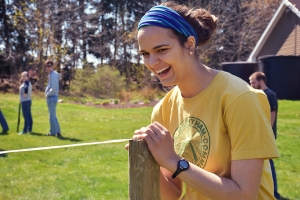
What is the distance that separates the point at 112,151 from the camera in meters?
9.09

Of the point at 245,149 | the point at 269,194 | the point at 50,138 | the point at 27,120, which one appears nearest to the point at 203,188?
the point at 245,149

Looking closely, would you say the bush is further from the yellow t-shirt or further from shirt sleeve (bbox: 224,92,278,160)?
shirt sleeve (bbox: 224,92,278,160)

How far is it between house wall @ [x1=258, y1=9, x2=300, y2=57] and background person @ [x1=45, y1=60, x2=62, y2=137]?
Answer: 14113 mm

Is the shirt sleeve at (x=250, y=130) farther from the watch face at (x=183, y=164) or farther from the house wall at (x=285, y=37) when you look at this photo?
the house wall at (x=285, y=37)

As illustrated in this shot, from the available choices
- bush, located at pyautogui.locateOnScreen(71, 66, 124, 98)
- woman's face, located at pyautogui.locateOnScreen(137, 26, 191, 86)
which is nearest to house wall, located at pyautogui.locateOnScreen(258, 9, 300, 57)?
bush, located at pyautogui.locateOnScreen(71, 66, 124, 98)

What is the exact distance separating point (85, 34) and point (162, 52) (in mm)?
36571

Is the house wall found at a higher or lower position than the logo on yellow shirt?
higher

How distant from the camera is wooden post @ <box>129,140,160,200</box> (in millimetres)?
1618

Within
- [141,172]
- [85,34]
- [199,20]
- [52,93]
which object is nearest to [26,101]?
[52,93]

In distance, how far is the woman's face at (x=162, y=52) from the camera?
177 centimetres

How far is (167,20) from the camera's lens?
5.90 ft

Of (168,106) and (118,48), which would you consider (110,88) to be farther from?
(168,106)

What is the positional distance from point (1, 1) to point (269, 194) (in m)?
36.7

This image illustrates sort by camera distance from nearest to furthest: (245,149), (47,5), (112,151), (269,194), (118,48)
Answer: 1. (245,149)
2. (269,194)
3. (112,151)
4. (47,5)
5. (118,48)
